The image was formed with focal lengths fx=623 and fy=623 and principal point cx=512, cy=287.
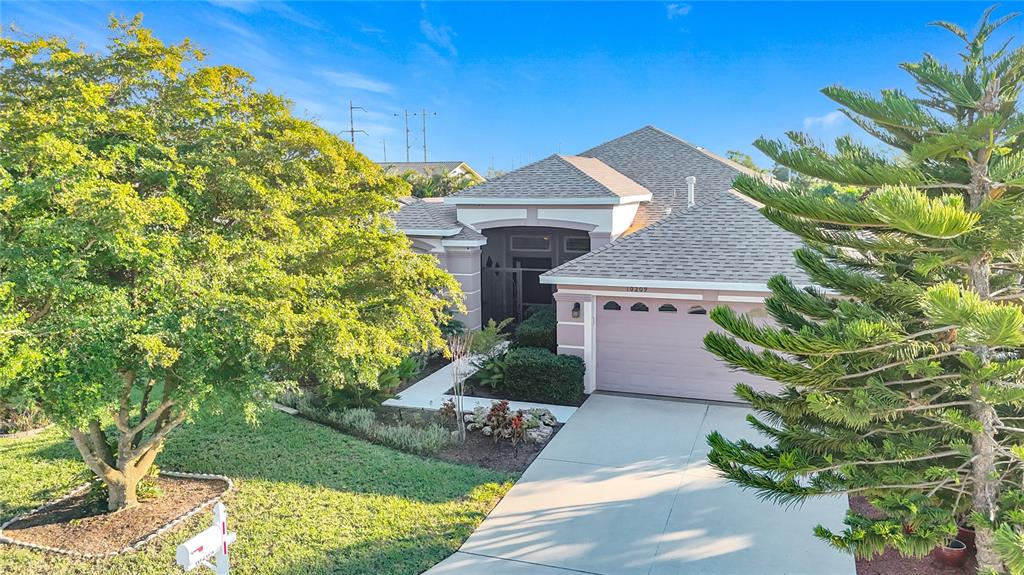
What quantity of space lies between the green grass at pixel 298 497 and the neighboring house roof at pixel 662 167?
10112 mm

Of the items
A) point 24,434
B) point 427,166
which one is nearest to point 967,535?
point 24,434

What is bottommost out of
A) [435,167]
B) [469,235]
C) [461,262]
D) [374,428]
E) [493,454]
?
[493,454]

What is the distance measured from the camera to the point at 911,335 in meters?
4.71

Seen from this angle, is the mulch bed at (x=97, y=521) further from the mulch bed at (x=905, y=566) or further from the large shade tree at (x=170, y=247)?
the mulch bed at (x=905, y=566)

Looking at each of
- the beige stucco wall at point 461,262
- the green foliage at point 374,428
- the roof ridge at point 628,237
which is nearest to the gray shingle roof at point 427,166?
the beige stucco wall at point 461,262

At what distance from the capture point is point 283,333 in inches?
268

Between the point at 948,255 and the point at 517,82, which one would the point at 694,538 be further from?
the point at 517,82

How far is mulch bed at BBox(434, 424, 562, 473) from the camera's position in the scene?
9.47 meters

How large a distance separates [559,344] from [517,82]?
41.0 m

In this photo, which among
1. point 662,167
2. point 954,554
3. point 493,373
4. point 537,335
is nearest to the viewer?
point 954,554

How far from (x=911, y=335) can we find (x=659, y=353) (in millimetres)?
7711

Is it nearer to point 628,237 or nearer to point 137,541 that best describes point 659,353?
point 628,237

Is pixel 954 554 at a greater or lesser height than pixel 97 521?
greater

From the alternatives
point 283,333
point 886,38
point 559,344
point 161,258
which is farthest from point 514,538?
point 886,38
